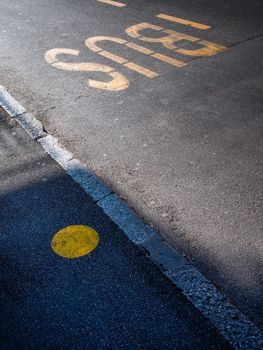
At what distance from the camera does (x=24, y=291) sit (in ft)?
10.4

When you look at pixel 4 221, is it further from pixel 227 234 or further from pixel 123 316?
pixel 227 234

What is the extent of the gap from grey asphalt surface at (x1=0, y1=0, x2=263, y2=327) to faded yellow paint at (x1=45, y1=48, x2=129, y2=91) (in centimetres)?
14

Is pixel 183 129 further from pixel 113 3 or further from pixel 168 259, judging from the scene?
pixel 113 3

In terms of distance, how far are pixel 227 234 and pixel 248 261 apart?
36 centimetres

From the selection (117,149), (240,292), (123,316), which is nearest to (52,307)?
(123,316)

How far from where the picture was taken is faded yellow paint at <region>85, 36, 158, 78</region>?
665 centimetres

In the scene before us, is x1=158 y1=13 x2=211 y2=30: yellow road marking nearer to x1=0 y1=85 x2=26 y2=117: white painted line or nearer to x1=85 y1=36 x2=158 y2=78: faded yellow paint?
x1=85 y1=36 x2=158 y2=78: faded yellow paint

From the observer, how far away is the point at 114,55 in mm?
7352

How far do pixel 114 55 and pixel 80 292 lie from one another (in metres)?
5.39

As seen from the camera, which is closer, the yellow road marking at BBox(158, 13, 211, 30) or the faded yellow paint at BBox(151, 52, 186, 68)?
the faded yellow paint at BBox(151, 52, 186, 68)

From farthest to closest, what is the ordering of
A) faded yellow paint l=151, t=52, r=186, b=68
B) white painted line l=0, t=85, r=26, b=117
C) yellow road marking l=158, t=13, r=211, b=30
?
yellow road marking l=158, t=13, r=211, b=30 → faded yellow paint l=151, t=52, r=186, b=68 → white painted line l=0, t=85, r=26, b=117

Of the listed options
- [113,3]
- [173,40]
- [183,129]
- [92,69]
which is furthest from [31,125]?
[113,3]

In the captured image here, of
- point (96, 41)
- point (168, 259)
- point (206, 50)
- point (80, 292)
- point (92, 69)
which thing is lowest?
point (80, 292)

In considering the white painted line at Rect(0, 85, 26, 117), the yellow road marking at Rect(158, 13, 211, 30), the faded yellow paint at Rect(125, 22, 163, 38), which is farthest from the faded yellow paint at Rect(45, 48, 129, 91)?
the yellow road marking at Rect(158, 13, 211, 30)
